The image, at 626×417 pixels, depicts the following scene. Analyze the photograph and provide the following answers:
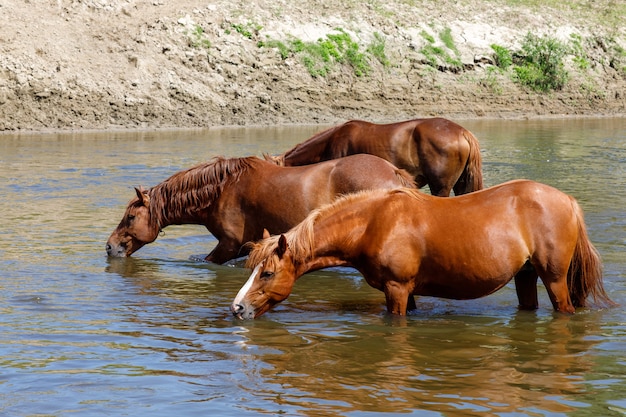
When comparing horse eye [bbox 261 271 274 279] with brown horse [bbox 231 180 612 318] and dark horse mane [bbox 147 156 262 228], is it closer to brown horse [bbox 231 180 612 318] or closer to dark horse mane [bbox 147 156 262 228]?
brown horse [bbox 231 180 612 318]

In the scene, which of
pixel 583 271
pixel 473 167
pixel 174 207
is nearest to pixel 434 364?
pixel 583 271

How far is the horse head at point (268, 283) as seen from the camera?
8273mm

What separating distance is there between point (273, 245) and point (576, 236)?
2.57m

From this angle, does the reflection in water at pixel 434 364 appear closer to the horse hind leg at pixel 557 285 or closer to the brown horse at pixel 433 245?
the horse hind leg at pixel 557 285

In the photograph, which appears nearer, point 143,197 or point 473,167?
point 143,197

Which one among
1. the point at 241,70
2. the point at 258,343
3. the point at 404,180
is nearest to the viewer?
the point at 258,343

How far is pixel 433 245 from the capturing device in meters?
8.16

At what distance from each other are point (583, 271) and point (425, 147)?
5.35m

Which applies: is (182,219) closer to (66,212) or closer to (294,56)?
(66,212)

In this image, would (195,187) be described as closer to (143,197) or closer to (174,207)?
(174,207)

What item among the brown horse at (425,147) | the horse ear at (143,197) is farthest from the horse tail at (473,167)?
the horse ear at (143,197)

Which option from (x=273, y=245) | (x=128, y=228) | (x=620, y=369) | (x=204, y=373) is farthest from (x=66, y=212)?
(x=620, y=369)

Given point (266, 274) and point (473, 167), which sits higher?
point (473, 167)

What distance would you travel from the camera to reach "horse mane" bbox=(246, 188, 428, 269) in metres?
8.27
